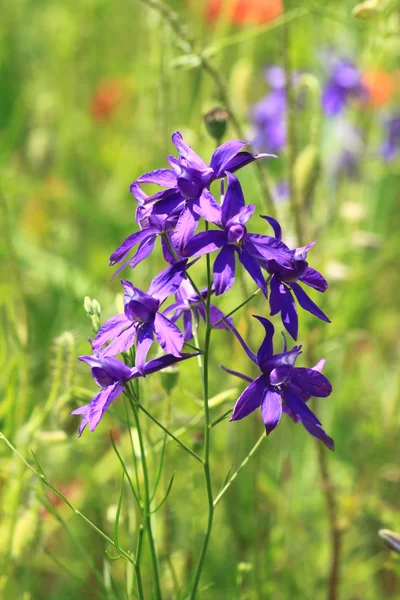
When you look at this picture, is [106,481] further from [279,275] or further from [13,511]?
[279,275]

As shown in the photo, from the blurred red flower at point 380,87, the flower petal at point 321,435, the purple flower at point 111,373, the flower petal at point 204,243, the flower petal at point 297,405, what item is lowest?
the flower petal at point 321,435

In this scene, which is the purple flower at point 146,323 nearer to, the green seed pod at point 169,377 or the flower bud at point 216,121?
the green seed pod at point 169,377

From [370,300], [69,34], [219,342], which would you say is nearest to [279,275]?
[219,342]

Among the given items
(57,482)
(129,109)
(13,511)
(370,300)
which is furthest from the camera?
(129,109)

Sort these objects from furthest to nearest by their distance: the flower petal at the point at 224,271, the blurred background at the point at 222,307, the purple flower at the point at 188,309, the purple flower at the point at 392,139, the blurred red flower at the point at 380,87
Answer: the blurred red flower at the point at 380,87 → the purple flower at the point at 392,139 → the blurred background at the point at 222,307 → the purple flower at the point at 188,309 → the flower petal at the point at 224,271

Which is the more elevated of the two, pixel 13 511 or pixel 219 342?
pixel 219 342

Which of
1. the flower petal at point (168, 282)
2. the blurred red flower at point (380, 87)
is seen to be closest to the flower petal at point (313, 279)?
the flower petal at point (168, 282)

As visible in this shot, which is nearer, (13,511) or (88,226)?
(13,511)

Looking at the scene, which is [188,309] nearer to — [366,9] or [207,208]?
[207,208]
